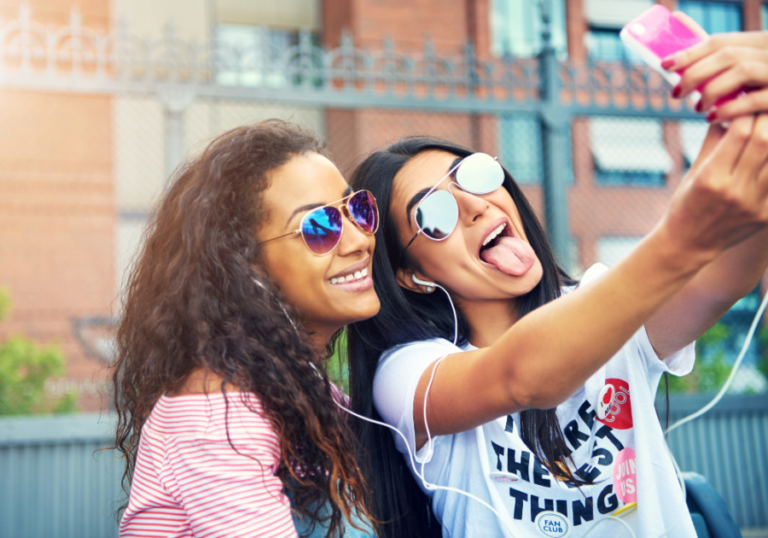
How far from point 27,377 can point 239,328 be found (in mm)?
5192

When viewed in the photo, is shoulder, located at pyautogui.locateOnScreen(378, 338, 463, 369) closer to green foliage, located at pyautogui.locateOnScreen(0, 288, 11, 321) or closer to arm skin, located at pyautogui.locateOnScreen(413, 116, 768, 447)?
arm skin, located at pyautogui.locateOnScreen(413, 116, 768, 447)

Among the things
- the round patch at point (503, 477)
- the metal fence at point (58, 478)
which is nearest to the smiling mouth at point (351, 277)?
the round patch at point (503, 477)

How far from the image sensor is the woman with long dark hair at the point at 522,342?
0.92 m

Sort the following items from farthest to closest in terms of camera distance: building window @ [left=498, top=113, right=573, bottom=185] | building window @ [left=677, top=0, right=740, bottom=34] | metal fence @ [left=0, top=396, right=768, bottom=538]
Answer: building window @ [left=677, top=0, right=740, bottom=34] → building window @ [left=498, top=113, right=573, bottom=185] → metal fence @ [left=0, top=396, right=768, bottom=538]

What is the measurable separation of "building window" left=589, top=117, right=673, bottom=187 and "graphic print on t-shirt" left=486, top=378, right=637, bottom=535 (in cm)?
1064

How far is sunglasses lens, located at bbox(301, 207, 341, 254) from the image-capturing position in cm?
143

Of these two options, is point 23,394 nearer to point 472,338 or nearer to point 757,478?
point 472,338

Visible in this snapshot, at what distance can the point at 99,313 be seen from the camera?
8.76 m

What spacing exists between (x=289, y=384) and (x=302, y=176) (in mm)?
492

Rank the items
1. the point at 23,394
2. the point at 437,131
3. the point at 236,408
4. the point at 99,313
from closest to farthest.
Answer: the point at 236,408, the point at 23,394, the point at 99,313, the point at 437,131

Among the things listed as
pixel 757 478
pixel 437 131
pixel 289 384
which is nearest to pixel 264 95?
pixel 289 384

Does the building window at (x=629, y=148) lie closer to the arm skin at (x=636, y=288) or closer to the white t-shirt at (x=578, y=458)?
the white t-shirt at (x=578, y=458)

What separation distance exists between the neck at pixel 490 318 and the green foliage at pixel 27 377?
4394 millimetres

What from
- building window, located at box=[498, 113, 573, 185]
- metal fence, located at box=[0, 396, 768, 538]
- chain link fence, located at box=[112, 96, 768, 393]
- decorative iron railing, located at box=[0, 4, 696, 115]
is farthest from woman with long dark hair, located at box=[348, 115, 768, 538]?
building window, located at box=[498, 113, 573, 185]
